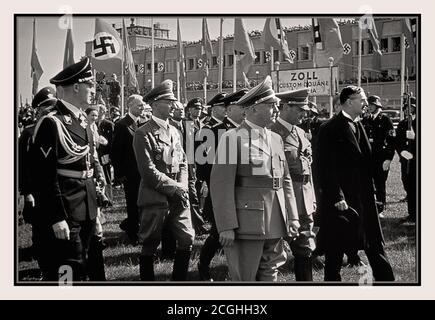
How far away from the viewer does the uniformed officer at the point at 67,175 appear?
6.07m

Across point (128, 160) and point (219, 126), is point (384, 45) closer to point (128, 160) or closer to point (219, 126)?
point (219, 126)

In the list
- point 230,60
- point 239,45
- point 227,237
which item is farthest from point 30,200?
point 239,45

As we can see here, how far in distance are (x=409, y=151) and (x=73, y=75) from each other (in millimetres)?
4294

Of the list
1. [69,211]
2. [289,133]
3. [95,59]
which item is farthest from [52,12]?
[289,133]

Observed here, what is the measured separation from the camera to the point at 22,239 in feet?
23.4

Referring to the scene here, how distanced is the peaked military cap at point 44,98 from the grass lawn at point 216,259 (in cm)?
124

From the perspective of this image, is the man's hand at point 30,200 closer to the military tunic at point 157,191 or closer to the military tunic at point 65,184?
the military tunic at point 65,184

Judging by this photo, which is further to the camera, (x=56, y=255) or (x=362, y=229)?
(x=362, y=229)

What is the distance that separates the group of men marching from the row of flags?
33 centimetres

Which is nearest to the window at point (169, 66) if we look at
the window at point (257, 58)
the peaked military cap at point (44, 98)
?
the window at point (257, 58)

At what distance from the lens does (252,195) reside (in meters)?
6.10
